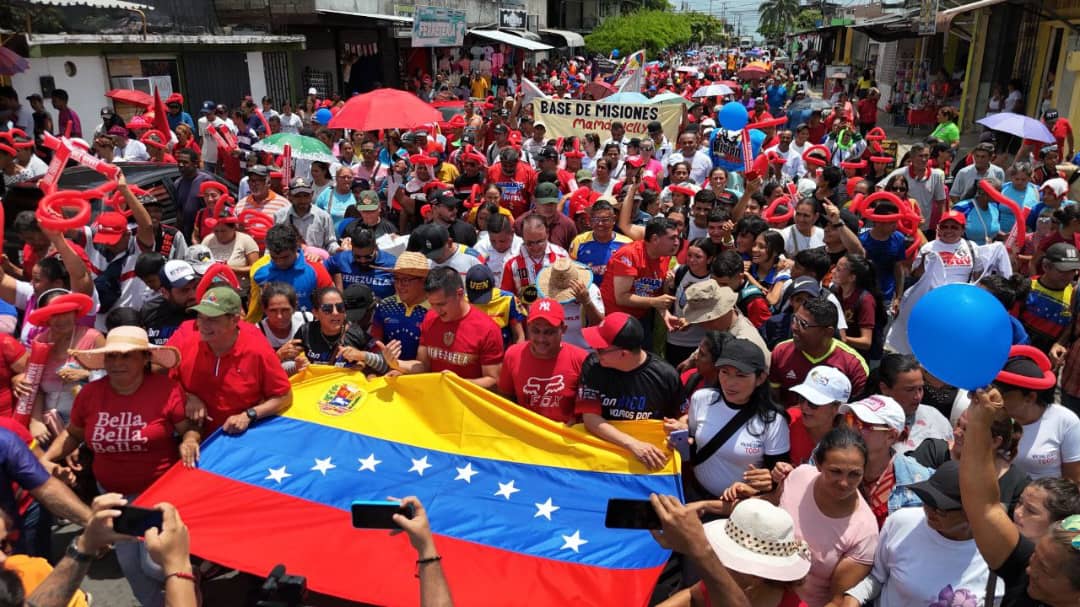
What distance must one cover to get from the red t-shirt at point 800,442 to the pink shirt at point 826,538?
53 cm

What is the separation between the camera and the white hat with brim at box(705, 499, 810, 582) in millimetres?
2445

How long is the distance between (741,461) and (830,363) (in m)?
0.98

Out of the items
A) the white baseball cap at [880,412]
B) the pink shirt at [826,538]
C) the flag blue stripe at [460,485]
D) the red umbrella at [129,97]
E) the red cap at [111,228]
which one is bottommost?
the flag blue stripe at [460,485]

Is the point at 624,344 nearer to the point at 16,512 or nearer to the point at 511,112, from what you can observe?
the point at 16,512

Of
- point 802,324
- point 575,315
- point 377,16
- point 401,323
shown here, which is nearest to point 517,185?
point 575,315

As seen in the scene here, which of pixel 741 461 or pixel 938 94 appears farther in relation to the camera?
pixel 938 94

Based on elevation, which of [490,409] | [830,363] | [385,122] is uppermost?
[385,122]

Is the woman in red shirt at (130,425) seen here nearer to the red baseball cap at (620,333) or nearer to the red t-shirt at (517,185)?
the red baseball cap at (620,333)

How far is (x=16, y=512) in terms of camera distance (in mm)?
3494

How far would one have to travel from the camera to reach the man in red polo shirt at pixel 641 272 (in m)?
5.73

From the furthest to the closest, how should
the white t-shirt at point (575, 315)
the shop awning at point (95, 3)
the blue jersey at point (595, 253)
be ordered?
the shop awning at point (95, 3)
the blue jersey at point (595, 253)
the white t-shirt at point (575, 315)

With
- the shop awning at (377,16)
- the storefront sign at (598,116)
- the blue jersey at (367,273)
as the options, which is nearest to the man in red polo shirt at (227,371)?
the blue jersey at (367,273)

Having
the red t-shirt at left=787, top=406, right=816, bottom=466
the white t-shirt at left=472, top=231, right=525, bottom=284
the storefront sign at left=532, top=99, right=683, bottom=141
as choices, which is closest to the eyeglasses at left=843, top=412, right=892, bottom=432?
the red t-shirt at left=787, top=406, right=816, bottom=466

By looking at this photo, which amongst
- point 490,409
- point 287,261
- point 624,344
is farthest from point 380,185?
point 624,344
